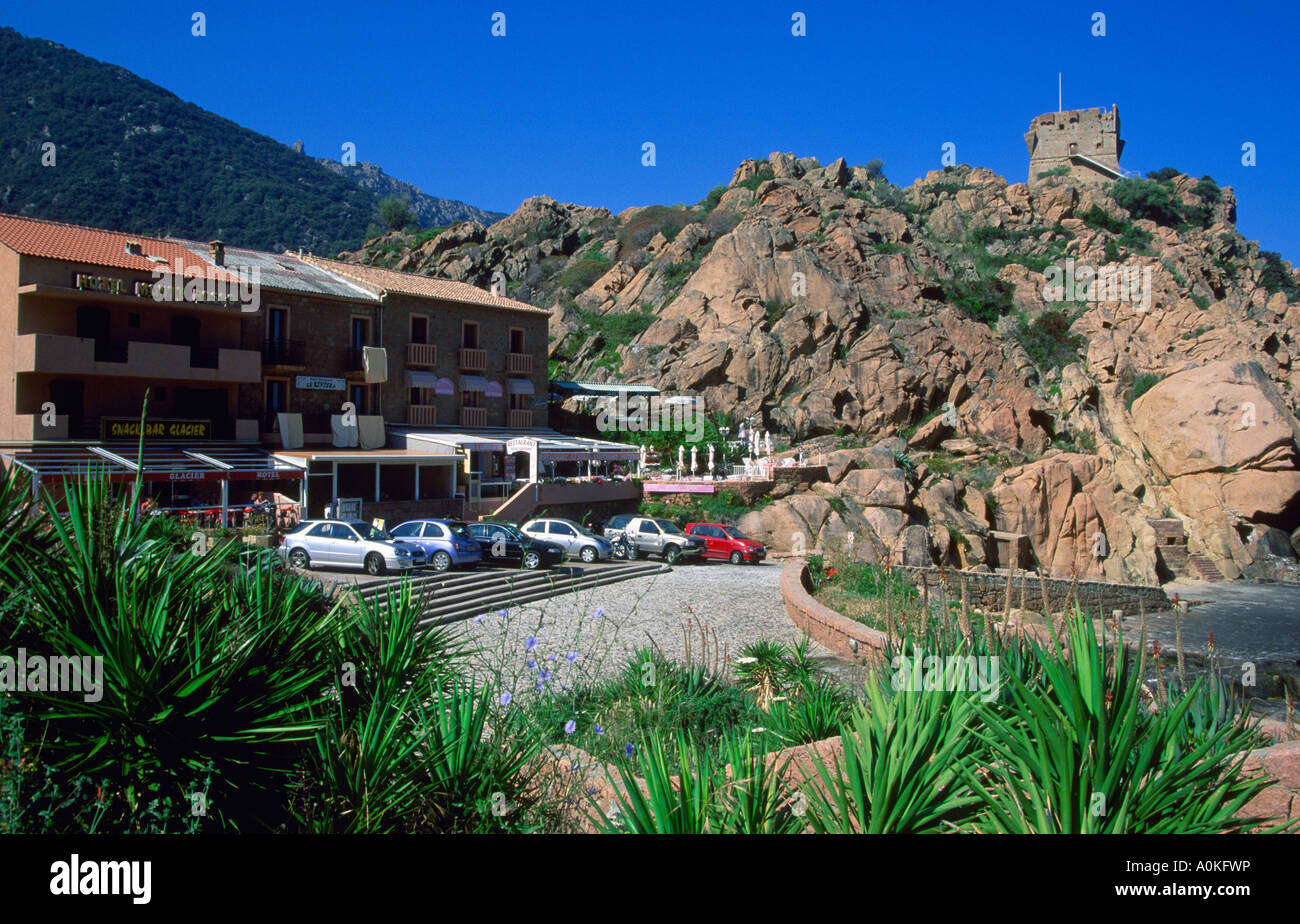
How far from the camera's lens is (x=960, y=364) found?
4141 centimetres

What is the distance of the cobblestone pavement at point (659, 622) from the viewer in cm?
1111

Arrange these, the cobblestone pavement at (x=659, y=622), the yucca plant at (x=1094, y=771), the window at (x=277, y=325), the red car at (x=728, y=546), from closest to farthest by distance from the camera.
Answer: the yucca plant at (x=1094, y=771)
the cobblestone pavement at (x=659, y=622)
the red car at (x=728, y=546)
the window at (x=277, y=325)

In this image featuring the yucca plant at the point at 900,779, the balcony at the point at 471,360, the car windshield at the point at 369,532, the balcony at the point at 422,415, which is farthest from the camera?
the balcony at the point at 471,360

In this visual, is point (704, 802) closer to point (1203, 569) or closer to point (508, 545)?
point (508, 545)

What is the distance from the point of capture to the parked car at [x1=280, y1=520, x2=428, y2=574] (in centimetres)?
1916

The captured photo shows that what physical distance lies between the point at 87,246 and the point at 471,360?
1340 cm

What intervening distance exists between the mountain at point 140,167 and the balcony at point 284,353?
58.6m

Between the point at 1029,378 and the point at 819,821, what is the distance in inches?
1768

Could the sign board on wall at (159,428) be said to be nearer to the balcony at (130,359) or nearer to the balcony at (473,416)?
the balcony at (130,359)

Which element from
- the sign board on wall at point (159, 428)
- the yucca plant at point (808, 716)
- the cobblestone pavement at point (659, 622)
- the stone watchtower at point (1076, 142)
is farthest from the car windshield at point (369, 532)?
the stone watchtower at point (1076, 142)

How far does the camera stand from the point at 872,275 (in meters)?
47.0

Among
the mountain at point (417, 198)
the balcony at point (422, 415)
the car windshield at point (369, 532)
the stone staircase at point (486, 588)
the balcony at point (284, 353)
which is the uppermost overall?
the mountain at point (417, 198)

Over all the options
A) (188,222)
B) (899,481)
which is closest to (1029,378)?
(899,481)
